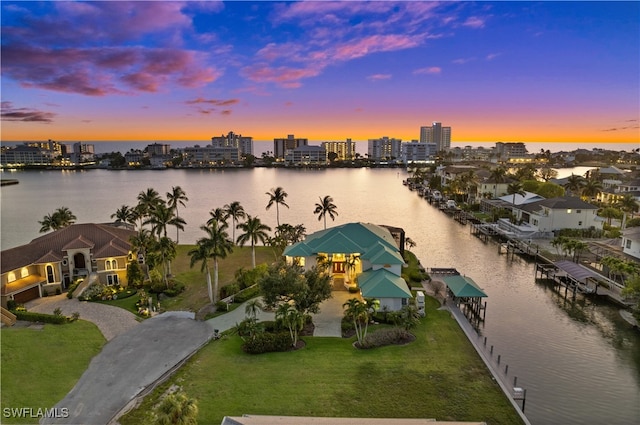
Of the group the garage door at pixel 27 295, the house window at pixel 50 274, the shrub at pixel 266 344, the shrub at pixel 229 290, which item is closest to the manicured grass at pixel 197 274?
the shrub at pixel 229 290

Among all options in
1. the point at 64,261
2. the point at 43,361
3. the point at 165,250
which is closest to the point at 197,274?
the point at 165,250

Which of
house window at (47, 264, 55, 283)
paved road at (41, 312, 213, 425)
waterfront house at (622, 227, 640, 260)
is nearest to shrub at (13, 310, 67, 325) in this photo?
paved road at (41, 312, 213, 425)

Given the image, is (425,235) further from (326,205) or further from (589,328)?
(589,328)

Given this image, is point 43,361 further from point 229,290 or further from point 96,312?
point 229,290

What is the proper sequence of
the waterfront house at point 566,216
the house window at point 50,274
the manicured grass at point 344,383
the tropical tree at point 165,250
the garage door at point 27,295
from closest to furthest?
the manicured grass at point 344,383
the garage door at point 27,295
the house window at point 50,274
the tropical tree at point 165,250
the waterfront house at point 566,216

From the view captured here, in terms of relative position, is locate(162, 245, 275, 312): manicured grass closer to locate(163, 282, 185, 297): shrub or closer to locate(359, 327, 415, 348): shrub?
locate(163, 282, 185, 297): shrub

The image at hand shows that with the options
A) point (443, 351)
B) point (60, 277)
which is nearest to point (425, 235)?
point (443, 351)

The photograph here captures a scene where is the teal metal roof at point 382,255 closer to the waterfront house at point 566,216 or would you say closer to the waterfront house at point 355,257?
the waterfront house at point 355,257
